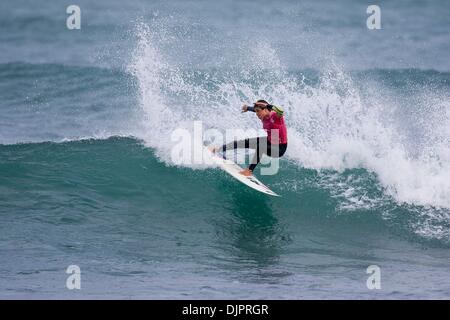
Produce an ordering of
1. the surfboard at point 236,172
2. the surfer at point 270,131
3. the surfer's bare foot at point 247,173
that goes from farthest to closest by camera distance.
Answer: the surfer's bare foot at point 247,173 < the surfboard at point 236,172 < the surfer at point 270,131

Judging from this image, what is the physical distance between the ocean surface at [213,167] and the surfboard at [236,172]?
36 centimetres

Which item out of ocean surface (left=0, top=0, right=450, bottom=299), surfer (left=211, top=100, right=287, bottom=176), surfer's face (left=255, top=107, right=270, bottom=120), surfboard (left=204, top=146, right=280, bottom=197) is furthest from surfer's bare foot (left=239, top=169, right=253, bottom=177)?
surfer's face (left=255, top=107, right=270, bottom=120)

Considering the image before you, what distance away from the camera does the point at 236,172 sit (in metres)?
13.5

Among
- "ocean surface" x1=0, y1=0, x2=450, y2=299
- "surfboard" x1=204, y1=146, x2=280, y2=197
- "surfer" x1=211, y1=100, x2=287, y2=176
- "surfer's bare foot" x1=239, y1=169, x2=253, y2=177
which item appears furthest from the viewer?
"surfer's bare foot" x1=239, y1=169, x2=253, y2=177

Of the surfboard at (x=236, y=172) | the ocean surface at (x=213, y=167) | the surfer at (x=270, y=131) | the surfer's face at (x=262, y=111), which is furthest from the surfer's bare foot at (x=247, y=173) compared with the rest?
the surfer's face at (x=262, y=111)

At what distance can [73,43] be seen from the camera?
22.5m

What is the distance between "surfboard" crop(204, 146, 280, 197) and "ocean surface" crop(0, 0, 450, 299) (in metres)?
0.36

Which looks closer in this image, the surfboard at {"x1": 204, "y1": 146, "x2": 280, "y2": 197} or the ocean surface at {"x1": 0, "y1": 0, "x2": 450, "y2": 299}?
the ocean surface at {"x1": 0, "y1": 0, "x2": 450, "y2": 299}

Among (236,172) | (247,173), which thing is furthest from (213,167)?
(247,173)

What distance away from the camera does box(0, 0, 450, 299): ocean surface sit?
448 inches

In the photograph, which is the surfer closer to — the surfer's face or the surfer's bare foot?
the surfer's face

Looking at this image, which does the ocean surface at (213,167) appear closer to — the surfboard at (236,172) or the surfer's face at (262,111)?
the surfboard at (236,172)

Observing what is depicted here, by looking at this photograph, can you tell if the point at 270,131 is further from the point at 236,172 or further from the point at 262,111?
the point at 236,172

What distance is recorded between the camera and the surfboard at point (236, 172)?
1327cm
